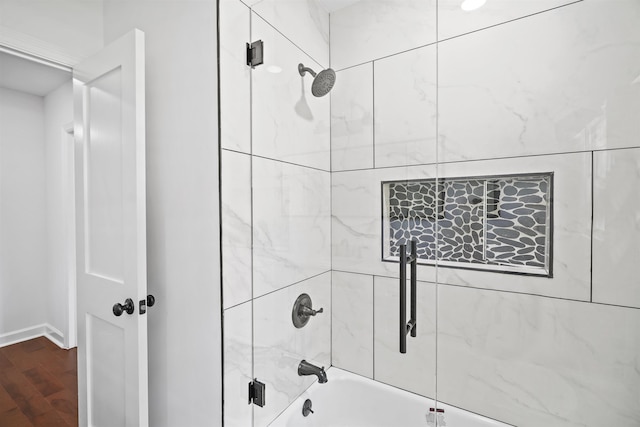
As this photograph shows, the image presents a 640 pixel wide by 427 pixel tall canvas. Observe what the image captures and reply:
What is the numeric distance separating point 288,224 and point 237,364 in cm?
55

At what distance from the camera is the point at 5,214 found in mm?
1439

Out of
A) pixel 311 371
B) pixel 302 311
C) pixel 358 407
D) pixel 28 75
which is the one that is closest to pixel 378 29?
pixel 302 311

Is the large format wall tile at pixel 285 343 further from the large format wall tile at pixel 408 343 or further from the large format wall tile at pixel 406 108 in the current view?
the large format wall tile at pixel 406 108

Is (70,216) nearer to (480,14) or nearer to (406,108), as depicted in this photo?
(406,108)

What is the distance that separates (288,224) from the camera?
3.80 ft

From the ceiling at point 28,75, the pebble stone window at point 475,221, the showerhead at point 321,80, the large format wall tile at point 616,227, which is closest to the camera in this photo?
the large format wall tile at point 616,227

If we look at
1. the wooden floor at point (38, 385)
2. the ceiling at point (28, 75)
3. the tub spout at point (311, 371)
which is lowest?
the wooden floor at point (38, 385)

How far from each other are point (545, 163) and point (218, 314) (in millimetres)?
1199

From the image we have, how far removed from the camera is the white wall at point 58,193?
59.6 inches

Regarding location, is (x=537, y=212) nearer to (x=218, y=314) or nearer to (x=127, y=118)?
(x=218, y=314)

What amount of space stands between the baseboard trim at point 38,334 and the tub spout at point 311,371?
1.51 meters

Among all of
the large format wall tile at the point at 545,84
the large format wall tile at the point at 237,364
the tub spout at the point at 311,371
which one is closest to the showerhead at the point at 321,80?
the large format wall tile at the point at 545,84

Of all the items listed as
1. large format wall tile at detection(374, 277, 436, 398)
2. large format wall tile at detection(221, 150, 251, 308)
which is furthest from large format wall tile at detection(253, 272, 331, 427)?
large format wall tile at detection(374, 277, 436, 398)

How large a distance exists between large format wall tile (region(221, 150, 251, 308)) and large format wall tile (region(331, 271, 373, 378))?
15.3 inches
